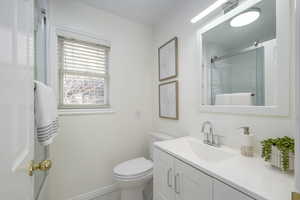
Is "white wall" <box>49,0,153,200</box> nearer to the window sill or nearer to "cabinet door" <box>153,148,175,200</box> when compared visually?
the window sill

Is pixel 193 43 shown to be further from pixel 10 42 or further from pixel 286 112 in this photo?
pixel 10 42

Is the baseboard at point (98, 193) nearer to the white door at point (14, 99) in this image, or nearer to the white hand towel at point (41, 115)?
the white hand towel at point (41, 115)

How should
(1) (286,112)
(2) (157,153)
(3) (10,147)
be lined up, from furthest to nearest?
1. (2) (157,153)
2. (1) (286,112)
3. (3) (10,147)

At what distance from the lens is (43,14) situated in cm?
130

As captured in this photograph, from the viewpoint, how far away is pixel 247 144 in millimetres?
965

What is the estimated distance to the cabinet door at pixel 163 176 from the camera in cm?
107

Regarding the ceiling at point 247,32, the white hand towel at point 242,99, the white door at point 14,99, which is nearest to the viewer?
the white door at point 14,99

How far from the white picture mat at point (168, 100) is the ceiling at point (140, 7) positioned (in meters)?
0.96

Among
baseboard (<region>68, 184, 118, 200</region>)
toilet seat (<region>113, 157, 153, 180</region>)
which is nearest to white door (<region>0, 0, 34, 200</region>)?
toilet seat (<region>113, 157, 153, 180</region>)

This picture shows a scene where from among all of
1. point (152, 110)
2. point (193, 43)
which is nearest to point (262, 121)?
point (193, 43)

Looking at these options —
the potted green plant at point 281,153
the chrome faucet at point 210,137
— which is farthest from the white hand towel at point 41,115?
the potted green plant at point 281,153

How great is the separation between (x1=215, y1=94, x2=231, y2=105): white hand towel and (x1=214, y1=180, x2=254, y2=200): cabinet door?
67 centimetres

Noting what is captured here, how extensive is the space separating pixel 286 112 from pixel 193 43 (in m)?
1.00

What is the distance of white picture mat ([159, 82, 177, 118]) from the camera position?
1.72 meters
